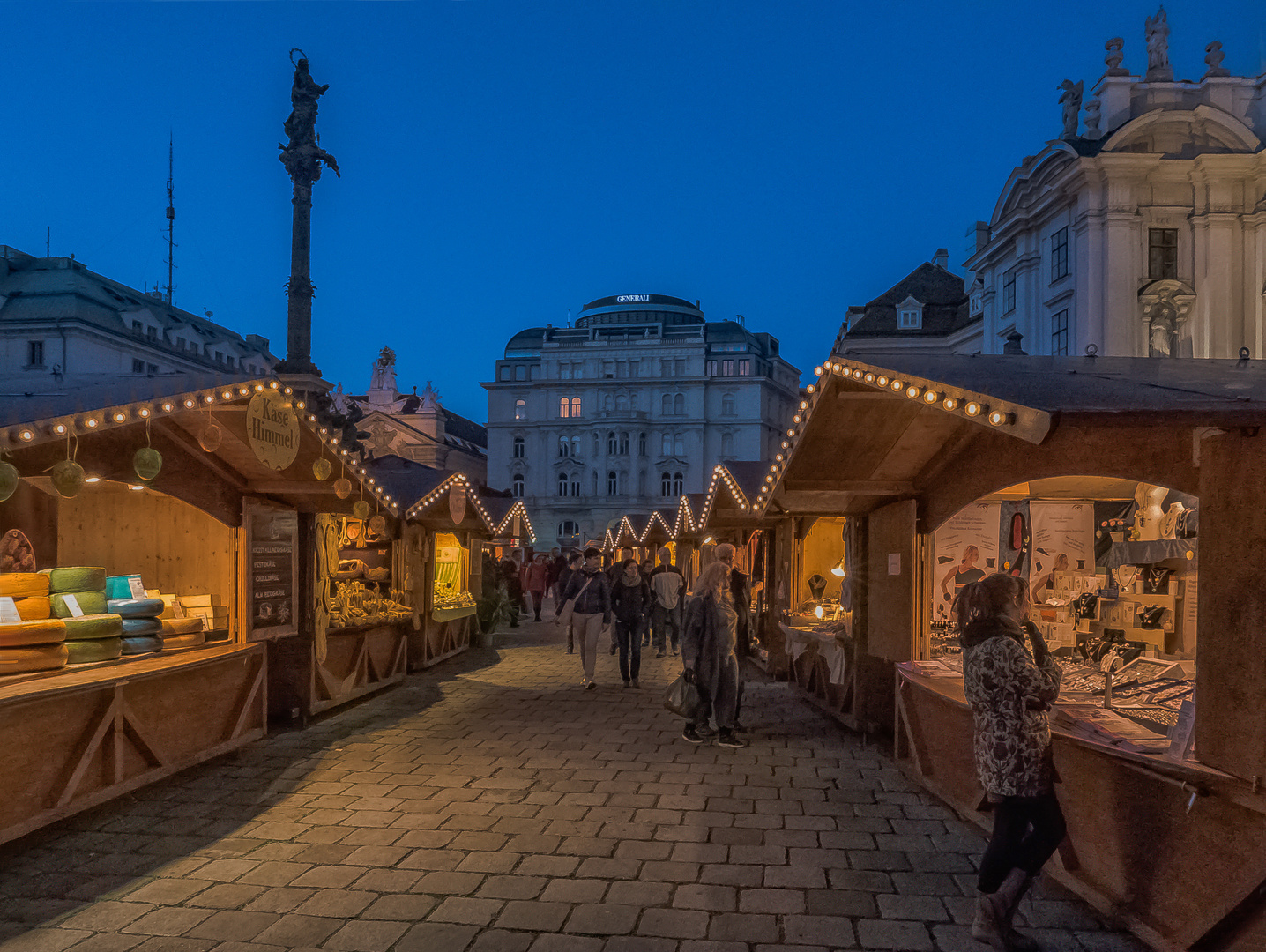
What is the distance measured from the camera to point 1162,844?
3844 millimetres

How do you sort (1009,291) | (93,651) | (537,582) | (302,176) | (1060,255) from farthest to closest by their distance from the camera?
(1009,291)
(1060,255)
(537,582)
(302,176)
(93,651)

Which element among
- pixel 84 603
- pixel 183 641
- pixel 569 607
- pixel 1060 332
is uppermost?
pixel 1060 332

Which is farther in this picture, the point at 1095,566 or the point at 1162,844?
the point at 1095,566

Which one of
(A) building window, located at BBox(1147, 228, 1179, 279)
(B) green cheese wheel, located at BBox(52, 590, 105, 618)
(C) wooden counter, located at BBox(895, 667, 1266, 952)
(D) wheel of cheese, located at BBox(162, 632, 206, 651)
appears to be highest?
(A) building window, located at BBox(1147, 228, 1179, 279)

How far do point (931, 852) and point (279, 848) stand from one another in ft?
12.4

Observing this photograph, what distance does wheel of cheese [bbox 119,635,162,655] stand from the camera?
6.88 metres

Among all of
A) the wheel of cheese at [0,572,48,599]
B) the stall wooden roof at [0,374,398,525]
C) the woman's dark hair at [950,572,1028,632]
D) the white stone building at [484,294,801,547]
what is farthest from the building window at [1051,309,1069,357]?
the white stone building at [484,294,801,547]

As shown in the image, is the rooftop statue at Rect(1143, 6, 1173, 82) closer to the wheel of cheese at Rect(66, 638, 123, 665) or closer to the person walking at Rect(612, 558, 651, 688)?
the person walking at Rect(612, 558, 651, 688)

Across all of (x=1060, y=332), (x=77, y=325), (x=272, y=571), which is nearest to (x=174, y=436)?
(x=272, y=571)

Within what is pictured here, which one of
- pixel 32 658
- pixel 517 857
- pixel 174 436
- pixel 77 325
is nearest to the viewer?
pixel 517 857

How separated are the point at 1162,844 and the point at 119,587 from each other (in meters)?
7.42

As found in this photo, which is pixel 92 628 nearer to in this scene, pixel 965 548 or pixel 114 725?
pixel 114 725

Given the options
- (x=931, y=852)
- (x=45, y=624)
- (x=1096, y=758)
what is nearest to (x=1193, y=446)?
(x=1096, y=758)

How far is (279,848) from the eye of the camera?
5.09m
